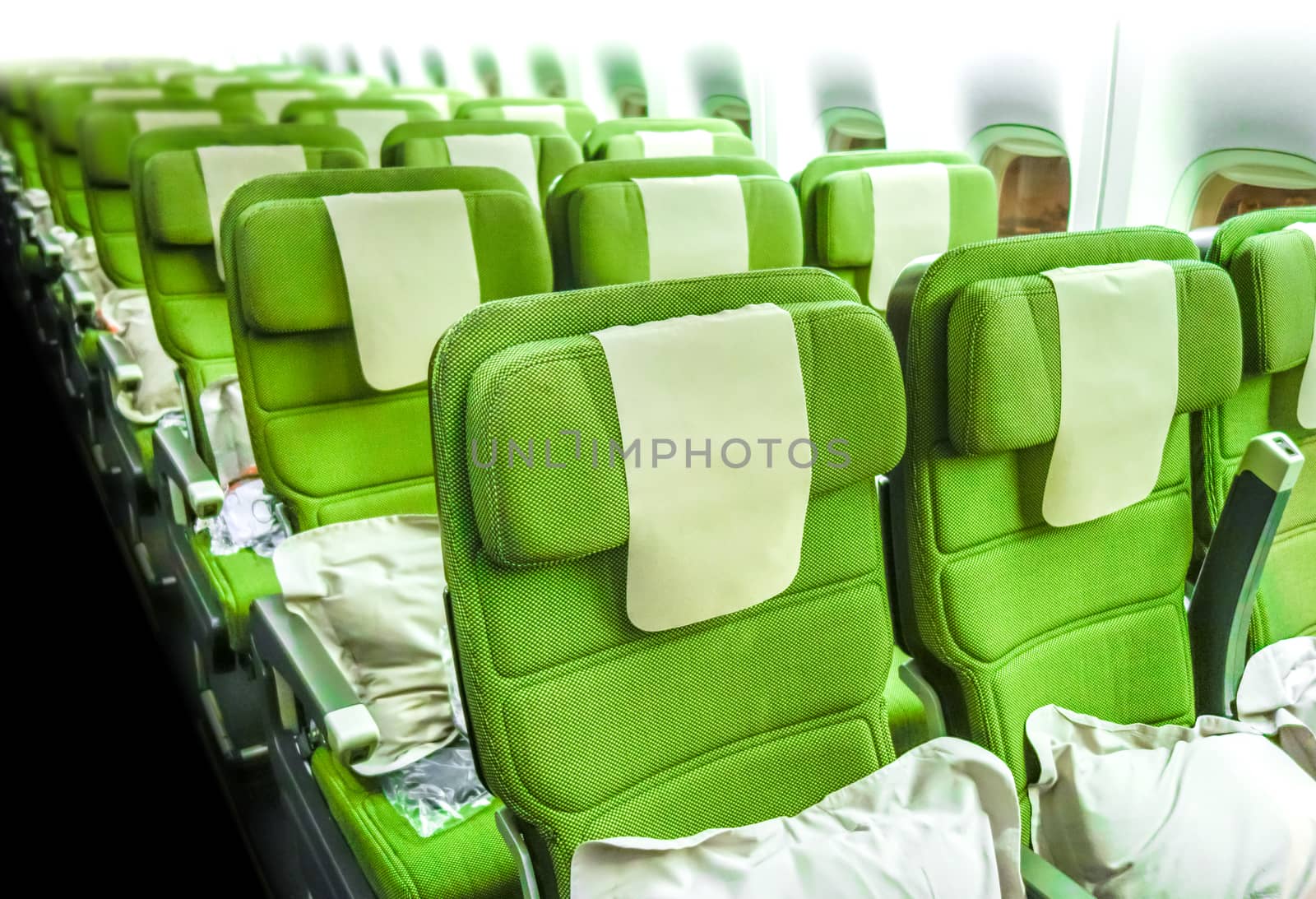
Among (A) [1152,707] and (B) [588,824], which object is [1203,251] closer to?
(A) [1152,707]

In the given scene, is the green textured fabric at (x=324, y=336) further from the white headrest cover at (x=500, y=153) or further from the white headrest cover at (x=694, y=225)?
the white headrest cover at (x=500, y=153)

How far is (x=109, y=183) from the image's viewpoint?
10.4 ft

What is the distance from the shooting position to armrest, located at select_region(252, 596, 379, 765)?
1.40 m

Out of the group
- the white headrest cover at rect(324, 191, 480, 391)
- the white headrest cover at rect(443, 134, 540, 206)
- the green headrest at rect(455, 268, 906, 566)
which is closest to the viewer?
the green headrest at rect(455, 268, 906, 566)

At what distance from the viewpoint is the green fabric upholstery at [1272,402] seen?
5.33ft

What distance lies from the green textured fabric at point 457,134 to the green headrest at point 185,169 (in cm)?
30

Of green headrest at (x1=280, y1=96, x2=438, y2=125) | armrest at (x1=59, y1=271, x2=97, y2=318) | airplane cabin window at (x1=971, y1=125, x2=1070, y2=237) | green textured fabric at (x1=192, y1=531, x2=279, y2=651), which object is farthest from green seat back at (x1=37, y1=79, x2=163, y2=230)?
airplane cabin window at (x1=971, y1=125, x2=1070, y2=237)

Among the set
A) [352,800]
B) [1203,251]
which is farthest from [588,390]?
[1203,251]

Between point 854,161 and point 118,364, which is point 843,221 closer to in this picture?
point 854,161

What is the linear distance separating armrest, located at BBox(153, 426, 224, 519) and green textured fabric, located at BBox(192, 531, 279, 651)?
11cm

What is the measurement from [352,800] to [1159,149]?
263cm

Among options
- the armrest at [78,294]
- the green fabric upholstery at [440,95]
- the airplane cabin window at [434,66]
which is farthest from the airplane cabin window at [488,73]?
the armrest at [78,294]

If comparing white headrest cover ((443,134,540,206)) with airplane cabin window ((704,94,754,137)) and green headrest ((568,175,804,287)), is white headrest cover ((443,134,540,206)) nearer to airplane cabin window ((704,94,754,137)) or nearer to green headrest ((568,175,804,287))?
green headrest ((568,175,804,287))

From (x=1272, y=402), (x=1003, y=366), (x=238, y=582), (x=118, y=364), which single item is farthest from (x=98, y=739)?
(x=1272, y=402)
